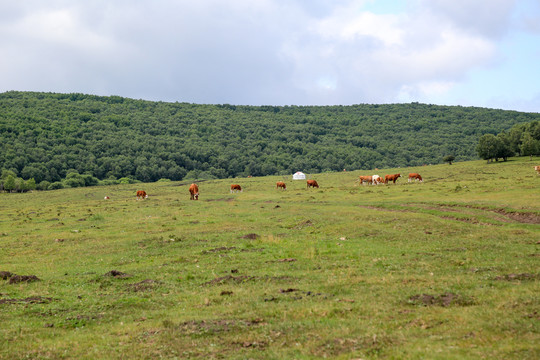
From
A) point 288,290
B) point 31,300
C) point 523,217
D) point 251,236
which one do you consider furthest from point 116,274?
point 523,217

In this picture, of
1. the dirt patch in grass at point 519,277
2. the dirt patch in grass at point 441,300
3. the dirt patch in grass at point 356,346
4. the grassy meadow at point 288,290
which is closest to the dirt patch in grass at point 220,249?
the grassy meadow at point 288,290

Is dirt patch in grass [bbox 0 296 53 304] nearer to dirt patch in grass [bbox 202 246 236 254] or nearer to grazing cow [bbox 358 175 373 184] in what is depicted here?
dirt patch in grass [bbox 202 246 236 254]

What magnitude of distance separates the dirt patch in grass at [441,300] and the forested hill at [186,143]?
395 feet

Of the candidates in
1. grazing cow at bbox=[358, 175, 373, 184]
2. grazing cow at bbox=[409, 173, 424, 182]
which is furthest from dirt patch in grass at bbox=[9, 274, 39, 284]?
grazing cow at bbox=[409, 173, 424, 182]

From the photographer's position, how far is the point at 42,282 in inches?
699

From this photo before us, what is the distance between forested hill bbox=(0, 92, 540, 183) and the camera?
13000 cm

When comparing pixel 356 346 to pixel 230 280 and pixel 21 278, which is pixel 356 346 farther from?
pixel 21 278

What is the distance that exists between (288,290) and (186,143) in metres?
151

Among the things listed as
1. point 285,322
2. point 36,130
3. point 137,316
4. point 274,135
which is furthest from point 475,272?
point 274,135

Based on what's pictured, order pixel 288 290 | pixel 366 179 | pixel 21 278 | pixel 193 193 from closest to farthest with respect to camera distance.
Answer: pixel 288 290
pixel 21 278
pixel 193 193
pixel 366 179

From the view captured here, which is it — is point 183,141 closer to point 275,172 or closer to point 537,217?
point 275,172

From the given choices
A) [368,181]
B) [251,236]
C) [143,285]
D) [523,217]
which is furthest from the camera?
[368,181]

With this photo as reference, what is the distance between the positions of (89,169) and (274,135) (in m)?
81.1

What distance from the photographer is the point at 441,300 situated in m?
11.9
